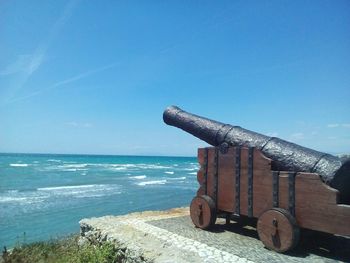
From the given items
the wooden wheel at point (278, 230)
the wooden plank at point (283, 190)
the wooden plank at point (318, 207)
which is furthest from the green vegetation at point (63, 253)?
the wooden plank at point (318, 207)

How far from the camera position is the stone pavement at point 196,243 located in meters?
5.07

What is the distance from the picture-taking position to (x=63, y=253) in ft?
25.5

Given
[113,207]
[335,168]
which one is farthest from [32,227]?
[335,168]

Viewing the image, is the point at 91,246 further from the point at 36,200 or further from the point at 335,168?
the point at 36,200

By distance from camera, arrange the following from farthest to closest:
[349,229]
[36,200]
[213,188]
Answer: [36,200]
[213,188]
[349,229]

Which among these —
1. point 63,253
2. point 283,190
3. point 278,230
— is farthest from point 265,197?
point 63,253

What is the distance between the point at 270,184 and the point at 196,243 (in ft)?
4.82

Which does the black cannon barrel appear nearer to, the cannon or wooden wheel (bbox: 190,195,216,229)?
the cannon

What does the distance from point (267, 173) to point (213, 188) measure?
4.25 feet

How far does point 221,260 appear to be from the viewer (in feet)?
15.9

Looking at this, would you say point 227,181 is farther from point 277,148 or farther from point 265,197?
point 277,148

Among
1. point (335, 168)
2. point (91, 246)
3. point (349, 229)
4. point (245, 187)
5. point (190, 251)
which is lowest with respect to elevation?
point (91, 246)

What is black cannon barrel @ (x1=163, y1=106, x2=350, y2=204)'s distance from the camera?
494cm

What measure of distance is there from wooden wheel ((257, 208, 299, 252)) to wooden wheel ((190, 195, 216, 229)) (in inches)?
45.6
